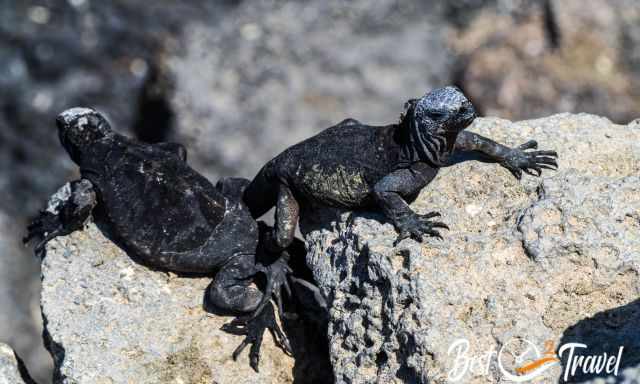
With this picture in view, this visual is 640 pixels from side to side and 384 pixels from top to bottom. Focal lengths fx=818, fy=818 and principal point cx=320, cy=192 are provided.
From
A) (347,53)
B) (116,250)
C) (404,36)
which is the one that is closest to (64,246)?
(116,250)

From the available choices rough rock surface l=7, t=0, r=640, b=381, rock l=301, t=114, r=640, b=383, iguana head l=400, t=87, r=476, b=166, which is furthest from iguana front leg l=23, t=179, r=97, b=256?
rough rock surface l=7, t=0, r=640, b=381

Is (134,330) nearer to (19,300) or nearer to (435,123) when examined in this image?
(435,123)

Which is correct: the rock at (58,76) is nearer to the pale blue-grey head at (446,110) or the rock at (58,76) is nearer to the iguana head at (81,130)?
the iguana head at (81,130)

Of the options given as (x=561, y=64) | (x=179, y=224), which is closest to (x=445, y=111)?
(x=179, y=224)

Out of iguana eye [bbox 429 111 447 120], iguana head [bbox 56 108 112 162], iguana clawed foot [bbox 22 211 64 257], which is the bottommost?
iguana clawed foot [bbox 22 211 64 257]

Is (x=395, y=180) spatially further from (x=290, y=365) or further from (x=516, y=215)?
(x=290, y=365)

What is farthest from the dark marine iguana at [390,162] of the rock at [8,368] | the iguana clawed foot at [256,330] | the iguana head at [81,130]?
the rock at [8,368]

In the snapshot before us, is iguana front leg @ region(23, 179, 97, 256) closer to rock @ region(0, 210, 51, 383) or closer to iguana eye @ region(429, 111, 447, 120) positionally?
iguana eye @ region(429, 111, 447, 120)
